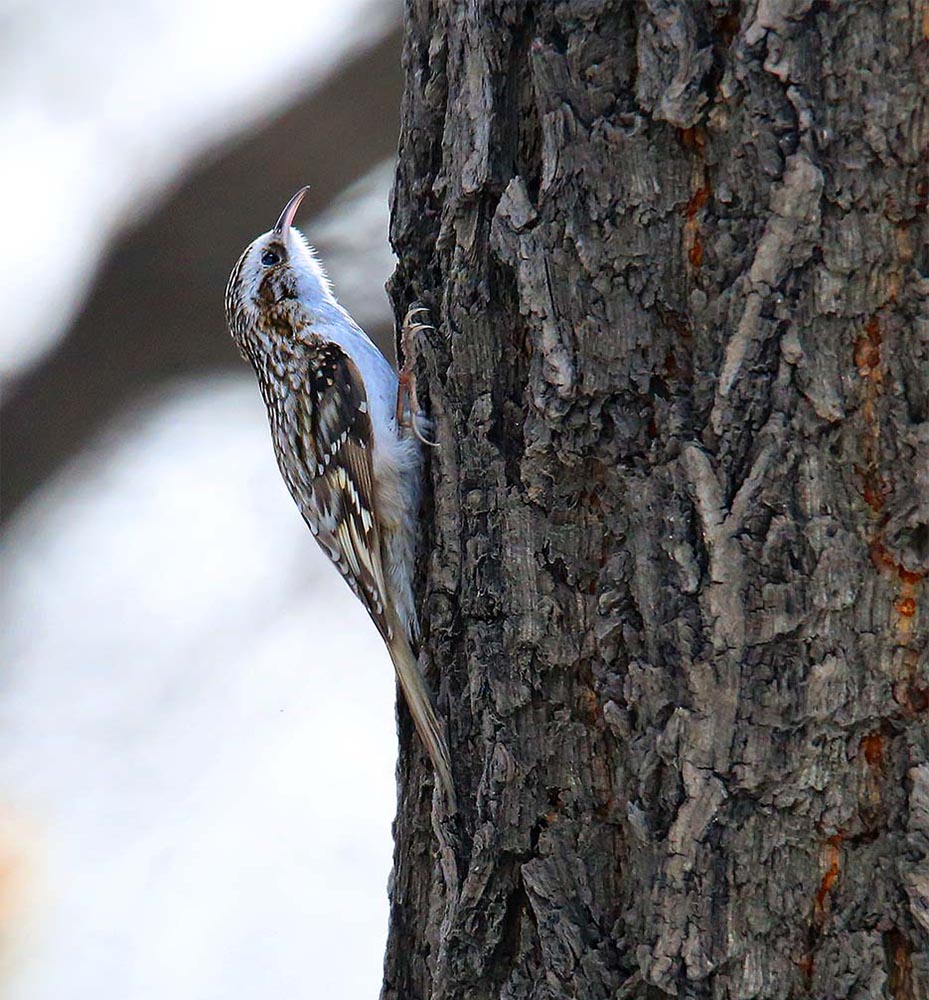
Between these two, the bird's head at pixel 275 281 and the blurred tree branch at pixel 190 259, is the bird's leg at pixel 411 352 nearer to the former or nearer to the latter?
the bird's head at pixel 275 281

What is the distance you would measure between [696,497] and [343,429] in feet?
4.30

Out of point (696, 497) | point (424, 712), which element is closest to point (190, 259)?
point (424, 712)

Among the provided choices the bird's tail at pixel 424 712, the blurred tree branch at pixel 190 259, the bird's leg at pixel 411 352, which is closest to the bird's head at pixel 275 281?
the blurred tree branch at pixel 190 259

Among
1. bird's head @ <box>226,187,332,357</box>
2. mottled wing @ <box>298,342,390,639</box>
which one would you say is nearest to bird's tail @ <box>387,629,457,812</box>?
mottled wing @ <box>298,342,390,639</box>

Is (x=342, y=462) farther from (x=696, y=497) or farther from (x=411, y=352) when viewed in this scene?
(x=696, y=497)

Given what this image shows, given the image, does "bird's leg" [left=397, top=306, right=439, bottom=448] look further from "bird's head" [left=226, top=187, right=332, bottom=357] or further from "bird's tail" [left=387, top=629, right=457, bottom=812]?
"bird's head" [left=226, top=187, right=332, bottom=357]

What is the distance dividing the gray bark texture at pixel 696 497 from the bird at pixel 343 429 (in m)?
0.23

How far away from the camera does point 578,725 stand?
1.66 metres

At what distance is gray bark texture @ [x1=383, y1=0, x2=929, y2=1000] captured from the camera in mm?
1439

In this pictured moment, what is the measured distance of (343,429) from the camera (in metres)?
2.71

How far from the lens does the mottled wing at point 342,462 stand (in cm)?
249

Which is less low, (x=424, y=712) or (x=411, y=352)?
(x=411, y=352)

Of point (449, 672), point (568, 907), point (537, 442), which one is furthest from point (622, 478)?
point (568, 907)

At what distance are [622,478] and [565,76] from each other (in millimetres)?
502
